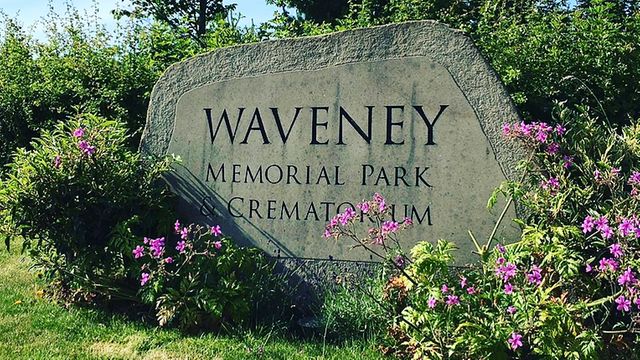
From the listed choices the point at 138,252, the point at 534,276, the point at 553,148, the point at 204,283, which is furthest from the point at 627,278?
the point at 138,252

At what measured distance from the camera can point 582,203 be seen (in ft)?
13.6

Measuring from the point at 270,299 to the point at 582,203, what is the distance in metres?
2.09

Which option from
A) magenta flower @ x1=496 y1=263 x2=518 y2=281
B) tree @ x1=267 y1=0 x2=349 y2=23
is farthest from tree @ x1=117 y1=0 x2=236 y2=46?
magenta flower @ x1=496 y1=263 x2=518 y2=281

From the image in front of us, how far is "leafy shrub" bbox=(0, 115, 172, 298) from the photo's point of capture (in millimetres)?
4742

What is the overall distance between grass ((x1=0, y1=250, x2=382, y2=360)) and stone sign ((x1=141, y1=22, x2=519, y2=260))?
83 centimetres

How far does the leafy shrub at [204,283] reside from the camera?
4.48 metres

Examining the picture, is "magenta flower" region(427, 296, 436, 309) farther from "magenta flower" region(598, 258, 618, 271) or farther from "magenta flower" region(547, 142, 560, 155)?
"magenta flower" region(547, 142, 560, 155)

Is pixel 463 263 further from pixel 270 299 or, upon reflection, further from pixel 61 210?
pixel 61 210

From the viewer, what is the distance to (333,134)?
16.5 ft

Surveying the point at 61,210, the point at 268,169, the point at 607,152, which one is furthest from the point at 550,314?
the point at 61,210

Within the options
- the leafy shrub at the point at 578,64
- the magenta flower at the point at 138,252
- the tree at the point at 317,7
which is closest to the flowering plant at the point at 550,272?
the leafy shrub at the point at 578,64

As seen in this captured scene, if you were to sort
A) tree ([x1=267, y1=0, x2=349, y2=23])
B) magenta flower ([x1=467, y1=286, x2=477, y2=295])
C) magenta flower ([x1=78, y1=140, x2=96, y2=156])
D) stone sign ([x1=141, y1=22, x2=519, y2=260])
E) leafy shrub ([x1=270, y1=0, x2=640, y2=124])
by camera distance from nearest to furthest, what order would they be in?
magenta flower ([x1=467, y1=286, x2=477, y2=295]) → stone sign ([x1=141, y1=22, x2=519, y2=260]) → magenta flower ([x1=78, y1=140, x2=96, y2=156]) → leafy shrub ([x1=270, y1=0, x2=640, y2=124]) → tree ([x1=267, y1=0, x2=349, y2=23])

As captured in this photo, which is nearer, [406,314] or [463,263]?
[406,314]

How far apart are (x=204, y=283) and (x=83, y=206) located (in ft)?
3.37
